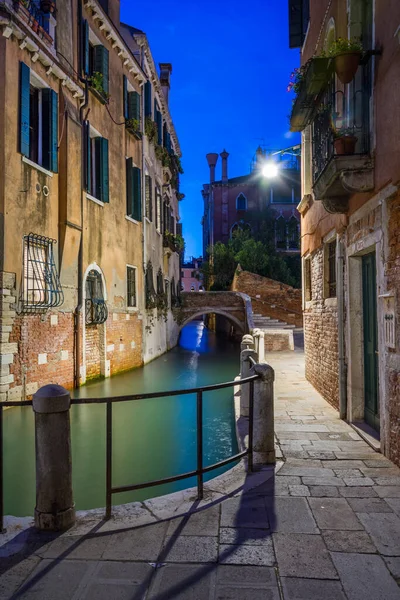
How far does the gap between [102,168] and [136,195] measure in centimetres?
235

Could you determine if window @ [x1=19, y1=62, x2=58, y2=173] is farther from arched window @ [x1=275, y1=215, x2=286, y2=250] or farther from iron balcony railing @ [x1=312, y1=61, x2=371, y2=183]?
arched window @ [x1=275, y1=215, x2=286, y2=250]

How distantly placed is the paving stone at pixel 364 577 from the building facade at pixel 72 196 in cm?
686

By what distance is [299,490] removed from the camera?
3.75 meters

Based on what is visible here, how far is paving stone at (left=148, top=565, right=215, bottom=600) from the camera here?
7.59ft

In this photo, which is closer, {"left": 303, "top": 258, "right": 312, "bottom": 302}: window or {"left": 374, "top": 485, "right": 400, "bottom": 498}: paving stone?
{"left": 374, "top": 485, "right": 400, "bottom": 498}: paving stone

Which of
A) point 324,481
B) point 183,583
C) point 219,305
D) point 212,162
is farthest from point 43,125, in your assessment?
point 212,162

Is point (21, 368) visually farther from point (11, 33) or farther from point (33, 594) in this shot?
point (33, 594)

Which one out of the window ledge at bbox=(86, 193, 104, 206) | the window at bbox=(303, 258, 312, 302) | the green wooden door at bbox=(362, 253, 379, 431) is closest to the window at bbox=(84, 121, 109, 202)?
the window ledge at bbox=(86, 193, 104, 206)

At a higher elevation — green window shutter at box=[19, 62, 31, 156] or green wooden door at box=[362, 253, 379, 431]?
green window shutter at box=[19, 62, 31, 156]

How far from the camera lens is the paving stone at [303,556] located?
2.50 meters

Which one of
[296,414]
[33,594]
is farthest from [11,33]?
[33,594]

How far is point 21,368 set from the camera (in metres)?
8.61

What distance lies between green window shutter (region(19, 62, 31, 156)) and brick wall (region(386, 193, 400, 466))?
675 centimetres

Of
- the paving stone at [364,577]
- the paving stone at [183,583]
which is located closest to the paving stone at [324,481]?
the paving stone at [364,577]
